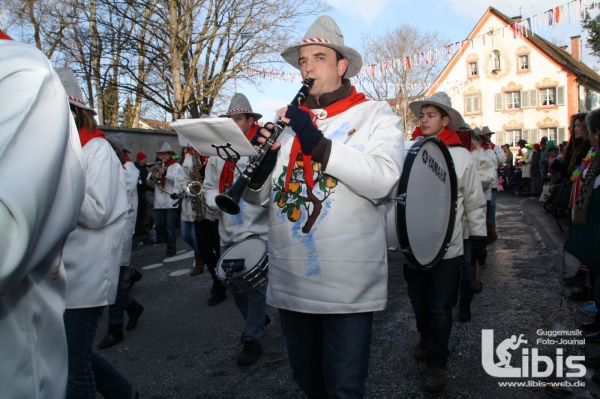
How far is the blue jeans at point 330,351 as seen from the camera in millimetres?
2268

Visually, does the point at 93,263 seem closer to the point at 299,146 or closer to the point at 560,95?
the point at 299,146

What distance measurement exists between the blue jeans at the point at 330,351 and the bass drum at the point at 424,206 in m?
0.63

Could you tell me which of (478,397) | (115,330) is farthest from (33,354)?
(115,330)

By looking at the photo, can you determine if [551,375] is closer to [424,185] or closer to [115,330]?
[424,185]

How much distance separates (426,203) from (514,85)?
42.2 meters

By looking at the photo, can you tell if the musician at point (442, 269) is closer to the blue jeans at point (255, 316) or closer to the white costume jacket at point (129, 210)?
the blue jeans at point (255, 316)

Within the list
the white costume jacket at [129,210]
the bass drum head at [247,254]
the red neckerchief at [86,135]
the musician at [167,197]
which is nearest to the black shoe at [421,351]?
the bass drum head at [247,254]

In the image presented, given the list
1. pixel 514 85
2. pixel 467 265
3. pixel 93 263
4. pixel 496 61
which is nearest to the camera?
pixel 93 263

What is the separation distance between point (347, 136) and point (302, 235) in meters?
0.52

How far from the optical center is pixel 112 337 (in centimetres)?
476

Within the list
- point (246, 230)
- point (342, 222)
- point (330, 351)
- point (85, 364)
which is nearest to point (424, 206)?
point (342, 222)

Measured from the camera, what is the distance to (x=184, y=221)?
7402 millimetres

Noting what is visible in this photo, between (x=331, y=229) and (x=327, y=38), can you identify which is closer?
(x=331, y=229)

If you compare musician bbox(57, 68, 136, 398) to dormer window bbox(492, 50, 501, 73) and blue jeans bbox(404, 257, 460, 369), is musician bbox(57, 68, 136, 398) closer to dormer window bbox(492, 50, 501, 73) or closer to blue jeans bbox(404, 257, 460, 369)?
blue jeans bbox(404, 257, 460, 369)
